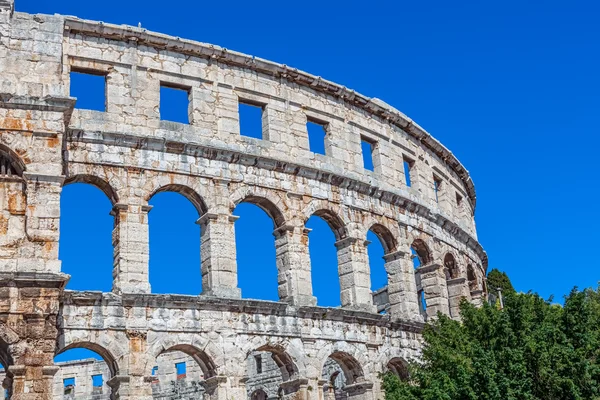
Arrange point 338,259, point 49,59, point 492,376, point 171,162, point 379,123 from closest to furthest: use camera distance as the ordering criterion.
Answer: point 492,376
point 49,59
point 171,162
point 338,259
point 379,123

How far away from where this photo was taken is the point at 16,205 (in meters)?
16.5

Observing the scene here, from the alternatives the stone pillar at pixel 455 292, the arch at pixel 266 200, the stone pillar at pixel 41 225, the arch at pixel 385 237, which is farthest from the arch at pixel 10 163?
the stone pillar at pixel 455 292

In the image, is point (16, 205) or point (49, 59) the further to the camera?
point (49, 59)

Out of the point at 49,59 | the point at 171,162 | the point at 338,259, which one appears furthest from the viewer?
the point at 338,259

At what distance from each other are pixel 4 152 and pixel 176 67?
19.0 ft

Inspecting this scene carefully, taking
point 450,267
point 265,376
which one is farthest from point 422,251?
point 265,376

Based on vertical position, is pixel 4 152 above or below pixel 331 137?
below

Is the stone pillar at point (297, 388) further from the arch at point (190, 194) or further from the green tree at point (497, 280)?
the green tree at point (497, 280)

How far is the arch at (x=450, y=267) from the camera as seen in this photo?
2719 centimetres

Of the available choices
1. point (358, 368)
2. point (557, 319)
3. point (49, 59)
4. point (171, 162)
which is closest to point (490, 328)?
point (557, 319)

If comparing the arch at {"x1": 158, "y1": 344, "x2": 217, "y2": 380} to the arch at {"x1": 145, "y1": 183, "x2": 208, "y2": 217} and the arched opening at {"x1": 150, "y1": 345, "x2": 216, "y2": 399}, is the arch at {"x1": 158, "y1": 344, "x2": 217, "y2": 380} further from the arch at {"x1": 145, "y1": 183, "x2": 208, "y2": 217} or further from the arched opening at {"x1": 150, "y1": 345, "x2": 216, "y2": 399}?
the arched opening at {"x1": 150, "y1": 345, "x2": 216, "y2": 399}

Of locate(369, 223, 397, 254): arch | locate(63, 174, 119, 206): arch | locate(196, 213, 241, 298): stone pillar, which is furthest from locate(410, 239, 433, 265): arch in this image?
locate(63, 174, 119, 206): arch

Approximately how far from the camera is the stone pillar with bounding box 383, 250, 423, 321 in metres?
23.5

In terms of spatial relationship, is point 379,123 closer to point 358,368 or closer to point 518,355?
point 358,368
